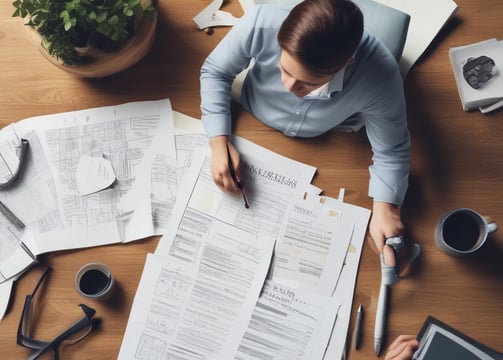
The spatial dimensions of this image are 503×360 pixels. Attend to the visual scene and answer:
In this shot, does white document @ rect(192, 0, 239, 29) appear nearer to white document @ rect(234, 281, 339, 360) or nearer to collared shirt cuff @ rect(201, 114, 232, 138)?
collared shirt cuff @ rect(201, 114, 232, 138)

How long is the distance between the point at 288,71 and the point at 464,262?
0.54 meters

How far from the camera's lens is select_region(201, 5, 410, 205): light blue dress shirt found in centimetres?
87

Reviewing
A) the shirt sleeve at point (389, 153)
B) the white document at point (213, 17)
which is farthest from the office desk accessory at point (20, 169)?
the shirt sleeve at point (389, 153)

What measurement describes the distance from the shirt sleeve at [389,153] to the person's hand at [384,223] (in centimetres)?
1

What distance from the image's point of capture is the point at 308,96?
91 cm

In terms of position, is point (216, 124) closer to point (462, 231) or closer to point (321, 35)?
point (321, 35)

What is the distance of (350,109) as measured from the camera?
0.95 m

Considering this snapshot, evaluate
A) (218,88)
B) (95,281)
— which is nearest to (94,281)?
(95,281)

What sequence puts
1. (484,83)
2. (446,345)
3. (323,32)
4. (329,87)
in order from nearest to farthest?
(323,32)
(329,87)
(446,345)
(484,83)

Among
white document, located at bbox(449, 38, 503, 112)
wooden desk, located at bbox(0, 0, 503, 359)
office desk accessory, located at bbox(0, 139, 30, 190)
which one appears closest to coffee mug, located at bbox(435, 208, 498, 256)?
wooden desk, located at bbox(0, 0, 503, 359)

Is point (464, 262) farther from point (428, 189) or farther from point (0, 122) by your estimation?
point (0, 122)

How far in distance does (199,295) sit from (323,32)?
56cm

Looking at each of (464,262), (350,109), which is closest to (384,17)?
(350,109)

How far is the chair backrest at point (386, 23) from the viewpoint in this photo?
959mm
